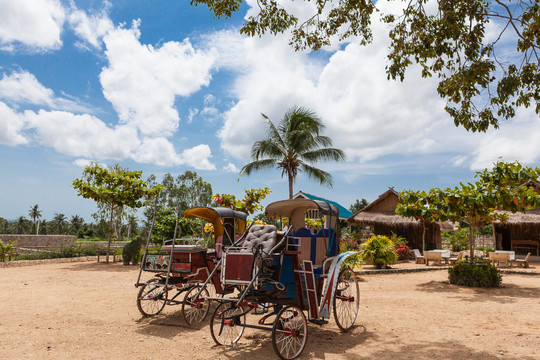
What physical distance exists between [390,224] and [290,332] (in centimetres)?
2127

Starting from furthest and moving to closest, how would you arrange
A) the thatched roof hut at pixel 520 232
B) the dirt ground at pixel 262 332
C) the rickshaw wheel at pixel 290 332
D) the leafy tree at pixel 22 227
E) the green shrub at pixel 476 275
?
the leafy tree at pixel 22 227
the thatched roof hut at pixel 520 232
the green shrub at pixel 476 275
the dirt ground at pixel 262 332
the rickshaw wheel at pixel 290 332

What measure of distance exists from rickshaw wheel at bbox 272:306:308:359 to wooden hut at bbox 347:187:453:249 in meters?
20.8

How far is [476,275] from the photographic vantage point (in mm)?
12328

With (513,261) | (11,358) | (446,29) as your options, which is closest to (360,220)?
(513,261)

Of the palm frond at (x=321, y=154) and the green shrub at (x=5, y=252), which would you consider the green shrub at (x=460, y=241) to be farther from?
the green shrub at (x=5, y=252)

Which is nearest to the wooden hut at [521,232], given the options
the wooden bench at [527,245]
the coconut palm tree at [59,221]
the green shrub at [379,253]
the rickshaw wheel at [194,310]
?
the wooden bench at [527,245]

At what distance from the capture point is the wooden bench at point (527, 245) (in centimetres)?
2263

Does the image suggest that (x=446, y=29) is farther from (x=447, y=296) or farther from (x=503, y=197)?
(x=447, y=296)

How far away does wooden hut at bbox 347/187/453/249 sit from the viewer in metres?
25.6

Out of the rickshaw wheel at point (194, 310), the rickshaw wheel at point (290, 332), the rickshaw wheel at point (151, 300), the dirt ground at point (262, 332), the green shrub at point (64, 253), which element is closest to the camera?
the rickshaw wheel at point (290, 332)

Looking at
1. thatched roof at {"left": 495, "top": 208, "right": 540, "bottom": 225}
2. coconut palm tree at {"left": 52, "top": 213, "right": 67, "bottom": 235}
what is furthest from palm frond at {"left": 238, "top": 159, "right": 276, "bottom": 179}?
coconut palm tree at {"left": 52, "top": 213, "right": 67, "bottom": 235}

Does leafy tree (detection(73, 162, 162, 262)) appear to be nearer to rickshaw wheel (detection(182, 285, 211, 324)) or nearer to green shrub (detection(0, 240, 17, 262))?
green shrub (detection(0, 240, 17, 262))

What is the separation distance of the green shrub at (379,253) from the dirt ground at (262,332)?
5646 mm

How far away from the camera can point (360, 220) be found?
25.7 metres
